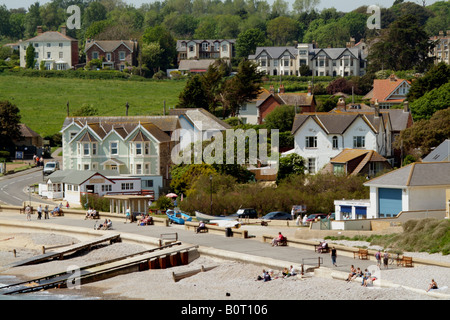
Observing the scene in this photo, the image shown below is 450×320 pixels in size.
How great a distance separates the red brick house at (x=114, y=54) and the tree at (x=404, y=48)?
43.1 m

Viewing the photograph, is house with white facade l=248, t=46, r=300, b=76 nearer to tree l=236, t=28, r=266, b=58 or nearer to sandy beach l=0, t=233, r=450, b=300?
tree l=236, t=28, r=266, b=58

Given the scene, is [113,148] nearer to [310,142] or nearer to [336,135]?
[310,142]

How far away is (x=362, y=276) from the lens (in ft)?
131

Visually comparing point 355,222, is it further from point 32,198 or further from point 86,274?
point 32,198

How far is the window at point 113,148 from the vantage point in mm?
82312

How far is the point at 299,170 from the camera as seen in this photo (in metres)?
76.2

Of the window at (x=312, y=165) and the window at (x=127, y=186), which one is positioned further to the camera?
the window at (x=312, y=165)

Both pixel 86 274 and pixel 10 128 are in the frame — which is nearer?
pixel 86 274

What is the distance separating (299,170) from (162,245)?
26874mm

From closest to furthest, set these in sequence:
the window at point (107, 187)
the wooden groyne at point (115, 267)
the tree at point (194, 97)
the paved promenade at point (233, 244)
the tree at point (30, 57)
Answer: the paved promenade at point (233, 244) < the wooden groyne at point (115, 267) < the window at point (107, 187) < the tree at point (194, 97) < the tree at point (30, 57)

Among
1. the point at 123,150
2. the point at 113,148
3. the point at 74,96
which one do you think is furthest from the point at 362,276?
the point at 74,96

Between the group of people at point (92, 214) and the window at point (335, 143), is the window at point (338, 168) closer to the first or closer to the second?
the window at point (335, 143)

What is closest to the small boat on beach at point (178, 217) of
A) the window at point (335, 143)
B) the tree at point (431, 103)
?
the window at point (335, 143)

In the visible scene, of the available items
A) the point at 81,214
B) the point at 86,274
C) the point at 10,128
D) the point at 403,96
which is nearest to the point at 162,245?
the point at 86,274
